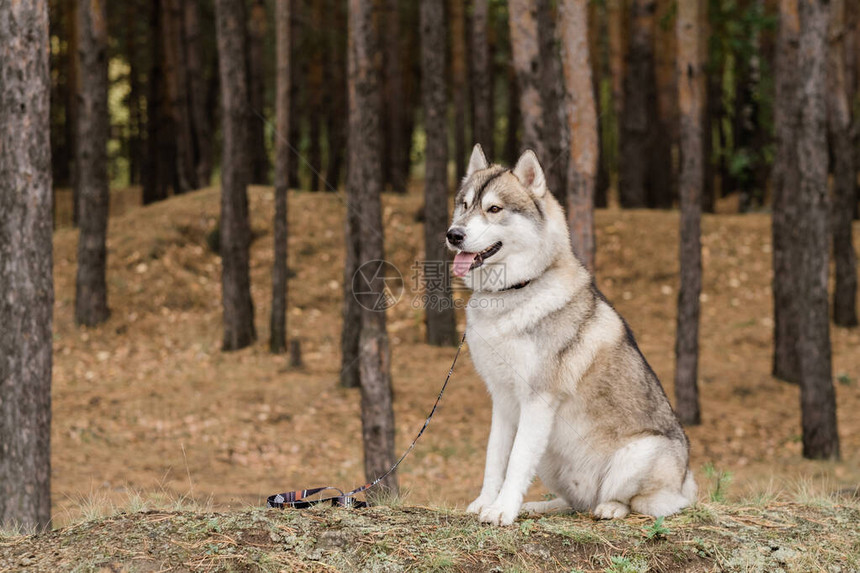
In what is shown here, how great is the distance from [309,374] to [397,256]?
573cm

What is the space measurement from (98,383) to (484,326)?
11.8 meters

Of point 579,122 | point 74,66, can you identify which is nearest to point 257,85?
point 74,66

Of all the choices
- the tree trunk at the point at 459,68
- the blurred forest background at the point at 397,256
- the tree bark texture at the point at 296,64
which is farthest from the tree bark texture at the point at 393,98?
the tree bark texture at the point at 296,64

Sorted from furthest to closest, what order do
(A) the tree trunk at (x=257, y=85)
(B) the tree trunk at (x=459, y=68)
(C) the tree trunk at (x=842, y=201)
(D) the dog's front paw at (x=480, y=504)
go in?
(B) the tree trunk at (x=459, y=68) < (A) the tree trunk at (x=257, y=85) < (C) the tree trunk at (x=842, y=201) < (D) the dog's front paw at (x=480, y=504)

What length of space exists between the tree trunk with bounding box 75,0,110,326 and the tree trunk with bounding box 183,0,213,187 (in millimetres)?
5694

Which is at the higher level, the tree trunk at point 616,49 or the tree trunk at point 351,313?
the tree trunk at point 616,49

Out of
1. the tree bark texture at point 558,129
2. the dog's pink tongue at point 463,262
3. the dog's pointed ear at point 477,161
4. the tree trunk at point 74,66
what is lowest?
the dog's pink tongue at point 463,262

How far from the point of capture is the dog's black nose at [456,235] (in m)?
4.84

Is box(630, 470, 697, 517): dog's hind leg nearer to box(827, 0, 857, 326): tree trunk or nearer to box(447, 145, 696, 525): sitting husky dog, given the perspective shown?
box(447, 145, 696, 525): sitting husky dog

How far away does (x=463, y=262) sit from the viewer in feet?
16.2

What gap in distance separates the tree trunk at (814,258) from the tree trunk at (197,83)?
16831 millimetres

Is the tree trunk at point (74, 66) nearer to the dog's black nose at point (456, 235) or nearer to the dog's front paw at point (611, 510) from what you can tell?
the dog's black nose at point (456, 235)

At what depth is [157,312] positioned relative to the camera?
1806cm

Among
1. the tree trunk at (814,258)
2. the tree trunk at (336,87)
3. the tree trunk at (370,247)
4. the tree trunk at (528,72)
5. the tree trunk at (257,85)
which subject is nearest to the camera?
the tree trunk at (370,247)
